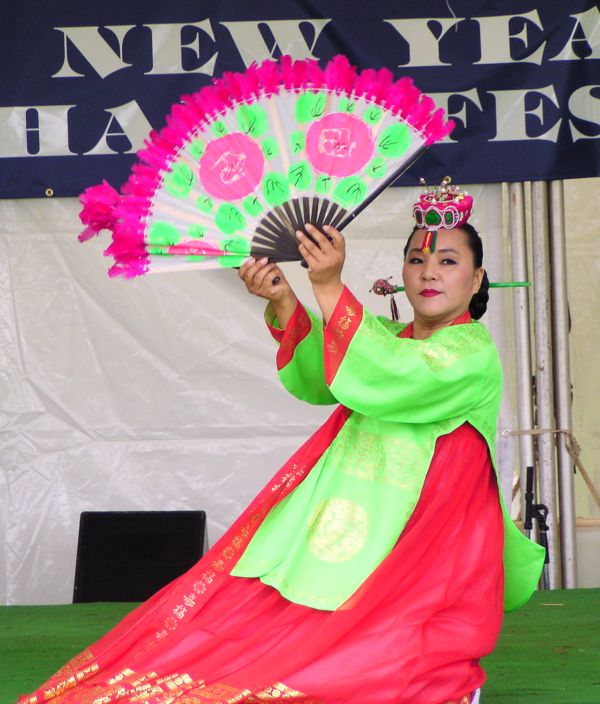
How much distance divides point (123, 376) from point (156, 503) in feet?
1.54

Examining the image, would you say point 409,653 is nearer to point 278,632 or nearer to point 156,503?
point 278,632

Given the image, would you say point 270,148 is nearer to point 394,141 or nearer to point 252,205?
point 252,205

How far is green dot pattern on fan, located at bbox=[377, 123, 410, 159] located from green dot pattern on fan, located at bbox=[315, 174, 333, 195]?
127 mm

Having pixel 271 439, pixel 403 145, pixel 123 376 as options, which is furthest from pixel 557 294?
pixel 403 145

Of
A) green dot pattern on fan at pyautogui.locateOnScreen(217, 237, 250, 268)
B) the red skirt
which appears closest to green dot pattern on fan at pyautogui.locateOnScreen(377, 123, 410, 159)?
green dot pattern on fan at pyautogui.locateOnScreen(217, 237, 250, 268)

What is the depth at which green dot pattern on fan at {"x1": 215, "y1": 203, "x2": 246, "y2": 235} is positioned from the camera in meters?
2.35

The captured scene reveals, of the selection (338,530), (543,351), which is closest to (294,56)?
(543,351)

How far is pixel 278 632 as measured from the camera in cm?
227

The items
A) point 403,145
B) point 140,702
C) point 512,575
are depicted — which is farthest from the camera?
point 512,575

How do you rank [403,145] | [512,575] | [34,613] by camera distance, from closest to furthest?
[403,145]
[512,575]
[34,613]

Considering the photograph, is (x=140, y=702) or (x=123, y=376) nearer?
(x=140, y=702)

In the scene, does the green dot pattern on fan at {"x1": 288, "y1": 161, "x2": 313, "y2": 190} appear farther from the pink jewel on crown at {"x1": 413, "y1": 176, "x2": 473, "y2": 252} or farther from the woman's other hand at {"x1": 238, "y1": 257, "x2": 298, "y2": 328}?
the pink jewel on crown at {"x1": 413, "y1": 176, "x2": 473, "y2": 252}

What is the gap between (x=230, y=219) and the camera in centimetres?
235

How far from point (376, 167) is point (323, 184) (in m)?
0.12
